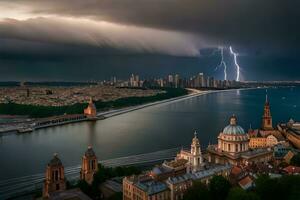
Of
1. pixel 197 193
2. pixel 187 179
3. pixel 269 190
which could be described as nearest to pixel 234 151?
pixel 187 179

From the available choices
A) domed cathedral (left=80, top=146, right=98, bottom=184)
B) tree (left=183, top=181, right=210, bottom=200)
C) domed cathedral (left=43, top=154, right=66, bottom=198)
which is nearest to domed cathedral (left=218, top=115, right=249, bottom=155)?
tree (left=183, top=181, right=210, bottom=200)

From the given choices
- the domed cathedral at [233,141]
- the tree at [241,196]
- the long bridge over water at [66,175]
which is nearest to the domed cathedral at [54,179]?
the long bridge over water at [66,175]

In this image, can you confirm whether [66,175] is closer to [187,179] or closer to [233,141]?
[187,179]

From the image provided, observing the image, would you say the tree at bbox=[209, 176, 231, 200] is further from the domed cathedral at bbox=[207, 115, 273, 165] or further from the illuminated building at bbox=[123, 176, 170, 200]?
the domed cathedral at bbox=[207, 115, 273, 165]

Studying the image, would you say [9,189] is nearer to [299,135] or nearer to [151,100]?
[299,135]

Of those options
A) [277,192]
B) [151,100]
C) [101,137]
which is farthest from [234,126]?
[151,100]

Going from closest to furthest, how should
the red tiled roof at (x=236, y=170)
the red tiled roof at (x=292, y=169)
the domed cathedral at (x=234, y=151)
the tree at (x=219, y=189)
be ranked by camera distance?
the tree at (x=219, y=189), the red tiled roof at (x=292, y=169), the red tiled roof at (x=236, y=170), the domed cathedral at (x=234, y=151)

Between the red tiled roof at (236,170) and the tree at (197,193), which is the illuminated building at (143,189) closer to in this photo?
the tree at (197,193)
